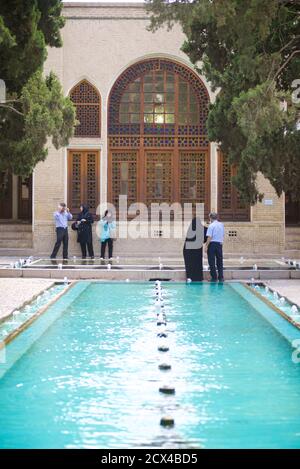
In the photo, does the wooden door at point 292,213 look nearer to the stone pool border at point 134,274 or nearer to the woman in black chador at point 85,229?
the woman in black chador at point 85,229

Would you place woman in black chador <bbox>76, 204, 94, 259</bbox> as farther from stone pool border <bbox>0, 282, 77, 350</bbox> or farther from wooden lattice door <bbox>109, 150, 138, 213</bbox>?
stone pool border <bbox>0, 282, 77, 350</bbox>

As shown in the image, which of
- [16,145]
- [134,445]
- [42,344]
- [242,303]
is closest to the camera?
[134,445]

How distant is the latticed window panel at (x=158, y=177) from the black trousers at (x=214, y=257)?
6825 mm

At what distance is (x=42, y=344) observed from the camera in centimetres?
895

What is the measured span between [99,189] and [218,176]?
3.06m

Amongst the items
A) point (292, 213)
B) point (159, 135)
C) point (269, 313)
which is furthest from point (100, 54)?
point (269, 313)

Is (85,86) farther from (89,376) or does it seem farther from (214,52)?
(89,376)

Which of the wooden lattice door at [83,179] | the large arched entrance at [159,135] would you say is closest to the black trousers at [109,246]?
the wooden lattice door at [83,179]

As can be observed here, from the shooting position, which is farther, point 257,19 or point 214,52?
point 214,52

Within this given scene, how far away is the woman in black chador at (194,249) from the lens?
50.8ft

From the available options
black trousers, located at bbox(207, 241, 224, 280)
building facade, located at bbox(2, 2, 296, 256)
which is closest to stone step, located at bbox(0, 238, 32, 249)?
building facade, located at bbox(2, 2, 296, 256)

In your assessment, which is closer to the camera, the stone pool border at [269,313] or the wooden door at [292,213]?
the stone pool border at [269,313]

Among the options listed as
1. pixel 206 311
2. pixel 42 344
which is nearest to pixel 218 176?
pixel 206 311

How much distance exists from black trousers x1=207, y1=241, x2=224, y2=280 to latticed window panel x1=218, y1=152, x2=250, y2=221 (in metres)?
6.46
